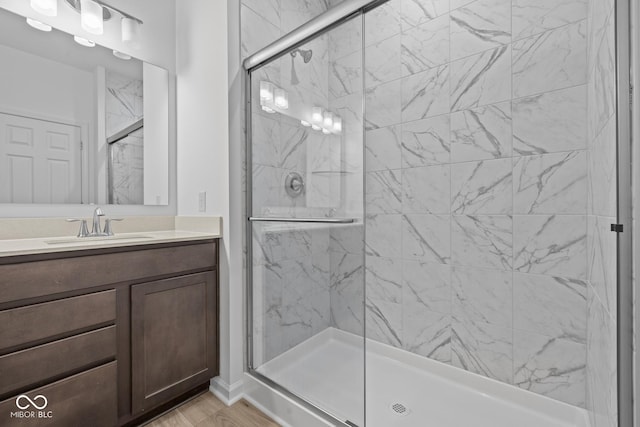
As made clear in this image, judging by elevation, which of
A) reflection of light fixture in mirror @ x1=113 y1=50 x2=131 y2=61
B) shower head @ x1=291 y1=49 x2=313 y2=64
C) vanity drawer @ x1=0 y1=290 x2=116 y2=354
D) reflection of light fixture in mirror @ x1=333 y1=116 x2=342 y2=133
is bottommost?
vanity drawer @ x1=0 y1=290 x2=116 y2=354

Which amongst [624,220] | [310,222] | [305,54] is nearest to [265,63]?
[305,54]

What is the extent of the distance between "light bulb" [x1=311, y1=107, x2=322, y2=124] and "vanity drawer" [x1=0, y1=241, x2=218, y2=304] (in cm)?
92

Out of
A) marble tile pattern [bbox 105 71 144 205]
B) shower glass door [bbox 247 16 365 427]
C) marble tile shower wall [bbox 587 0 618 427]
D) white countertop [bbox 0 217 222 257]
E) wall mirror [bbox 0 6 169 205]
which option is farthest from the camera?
marble tile pattern [bbox 105 71 144 205]

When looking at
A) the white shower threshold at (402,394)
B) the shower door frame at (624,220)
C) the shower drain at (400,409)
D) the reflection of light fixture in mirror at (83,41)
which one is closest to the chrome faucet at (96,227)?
the reflection of light fixture in mirror at (83,41)

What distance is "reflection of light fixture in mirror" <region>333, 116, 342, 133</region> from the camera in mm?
1281

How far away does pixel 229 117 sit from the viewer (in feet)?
5.62

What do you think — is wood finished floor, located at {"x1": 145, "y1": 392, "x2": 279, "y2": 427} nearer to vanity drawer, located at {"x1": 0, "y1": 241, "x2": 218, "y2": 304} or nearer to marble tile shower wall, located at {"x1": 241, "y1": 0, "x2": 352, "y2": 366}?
marble tile shower wall, located at {"x1": 241, "y1": 0, "x2": 352, "y2": 366}

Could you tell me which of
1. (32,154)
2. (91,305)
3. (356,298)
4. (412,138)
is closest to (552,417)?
(356,298)

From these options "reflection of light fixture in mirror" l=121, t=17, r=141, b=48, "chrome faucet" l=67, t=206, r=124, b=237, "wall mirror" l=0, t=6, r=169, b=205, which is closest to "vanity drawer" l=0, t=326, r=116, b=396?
"chrome faucet" l=67, t=206, r=124, b=237

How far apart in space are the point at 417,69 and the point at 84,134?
2062 millimetres

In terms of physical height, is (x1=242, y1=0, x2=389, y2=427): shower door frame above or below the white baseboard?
above

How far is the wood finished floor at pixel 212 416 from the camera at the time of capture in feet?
4.84

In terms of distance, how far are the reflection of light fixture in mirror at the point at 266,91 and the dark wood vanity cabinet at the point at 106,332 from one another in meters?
0.86

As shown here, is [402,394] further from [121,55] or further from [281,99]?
[121,55]
